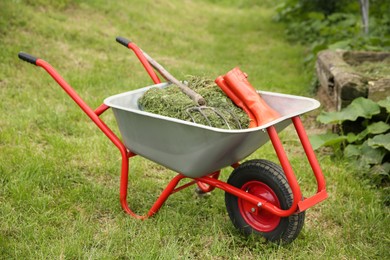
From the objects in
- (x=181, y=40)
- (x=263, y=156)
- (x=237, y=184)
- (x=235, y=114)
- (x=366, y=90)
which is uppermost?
(x=235, y=114)

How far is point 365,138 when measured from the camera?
12.7 feet

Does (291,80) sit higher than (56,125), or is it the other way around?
(56,125)

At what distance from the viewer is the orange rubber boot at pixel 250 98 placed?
2568mm

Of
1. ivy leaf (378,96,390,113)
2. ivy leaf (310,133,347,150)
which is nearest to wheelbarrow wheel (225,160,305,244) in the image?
ivy leaf (310,133,347,150)

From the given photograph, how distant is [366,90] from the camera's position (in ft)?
13.3

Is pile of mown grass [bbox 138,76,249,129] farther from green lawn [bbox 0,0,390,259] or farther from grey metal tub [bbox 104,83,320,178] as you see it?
green lawn [bbox 0,0,390,259]

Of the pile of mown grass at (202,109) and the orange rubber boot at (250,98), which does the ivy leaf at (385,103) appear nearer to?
the orange rubber boot at (250,98)

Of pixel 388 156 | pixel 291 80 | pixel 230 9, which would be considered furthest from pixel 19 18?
pixel 230 9

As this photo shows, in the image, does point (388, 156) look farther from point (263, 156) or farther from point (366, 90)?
point (263, 156)

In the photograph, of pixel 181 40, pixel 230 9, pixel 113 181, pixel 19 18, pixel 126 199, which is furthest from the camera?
pixel 230 9

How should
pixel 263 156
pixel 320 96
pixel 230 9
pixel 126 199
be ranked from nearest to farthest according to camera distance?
1. pixel 126 199
2. pixel 263 156
3. pixel 320 96
4. pixel 230 9

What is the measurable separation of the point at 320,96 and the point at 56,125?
105 inches

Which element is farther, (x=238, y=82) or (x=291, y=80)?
(x=291, y=80)

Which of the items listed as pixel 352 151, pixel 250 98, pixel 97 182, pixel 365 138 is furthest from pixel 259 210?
pixel 365 138
